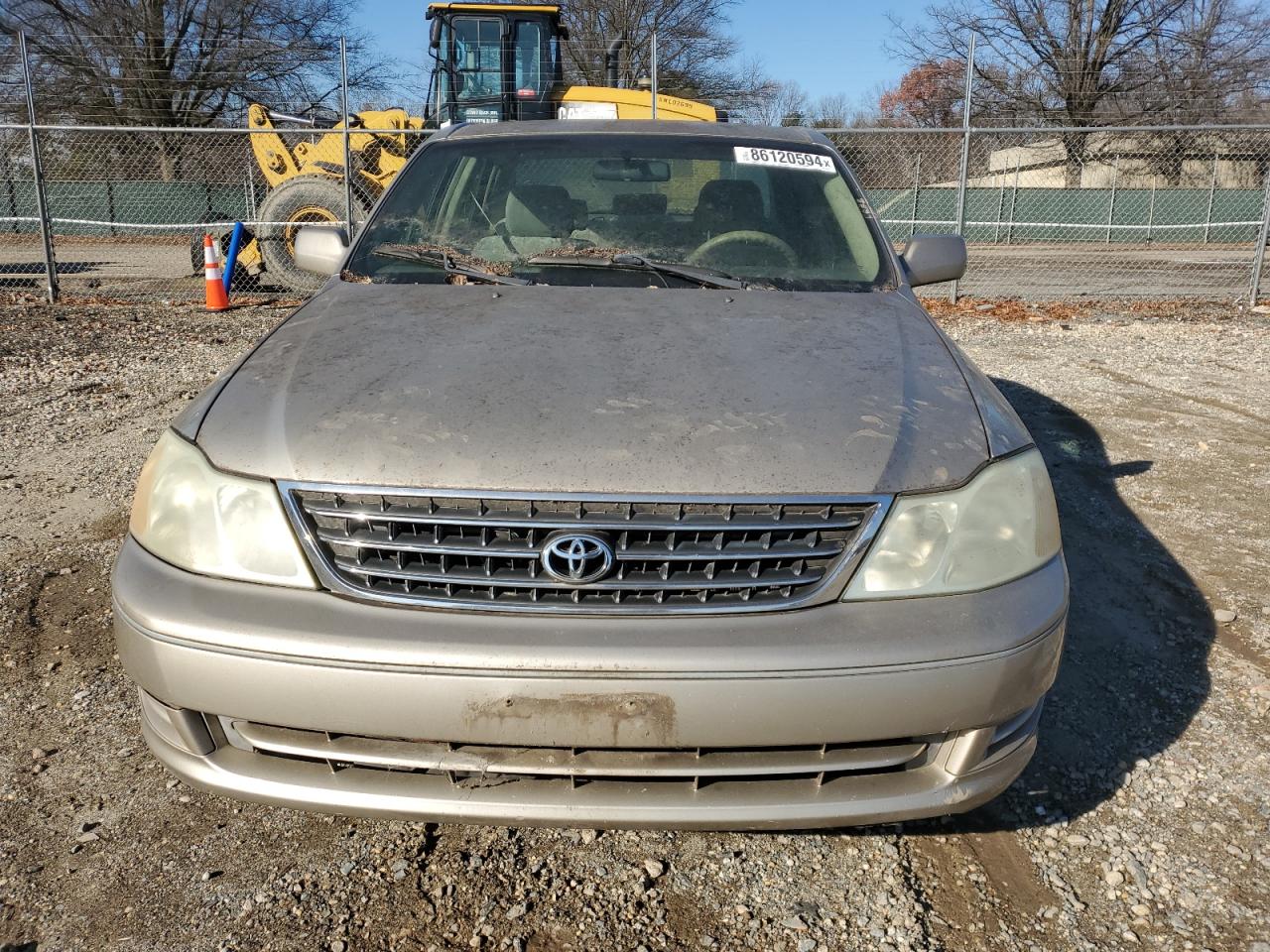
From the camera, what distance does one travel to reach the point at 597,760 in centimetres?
187

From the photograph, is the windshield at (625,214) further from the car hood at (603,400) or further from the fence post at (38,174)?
the fence post at (38,174)

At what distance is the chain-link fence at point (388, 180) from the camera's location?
41.4 ft

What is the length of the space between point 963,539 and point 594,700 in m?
0.80

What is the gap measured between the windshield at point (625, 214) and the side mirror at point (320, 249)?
0.50ft

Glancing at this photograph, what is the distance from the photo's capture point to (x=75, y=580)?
365 centimetres

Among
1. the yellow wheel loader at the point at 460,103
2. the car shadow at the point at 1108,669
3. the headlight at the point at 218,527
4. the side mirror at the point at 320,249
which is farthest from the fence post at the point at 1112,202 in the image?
the headlight at the point at 218,527

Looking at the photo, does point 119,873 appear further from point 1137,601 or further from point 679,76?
point 679,76

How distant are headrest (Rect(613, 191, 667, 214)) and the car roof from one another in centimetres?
33

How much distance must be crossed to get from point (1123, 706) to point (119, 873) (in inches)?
104

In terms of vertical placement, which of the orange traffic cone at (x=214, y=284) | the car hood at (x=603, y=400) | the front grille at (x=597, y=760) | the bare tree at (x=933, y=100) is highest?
the bare tree at (x=933, y=100)

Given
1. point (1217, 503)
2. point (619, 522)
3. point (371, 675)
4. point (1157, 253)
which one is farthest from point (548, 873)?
point (1157, 253)

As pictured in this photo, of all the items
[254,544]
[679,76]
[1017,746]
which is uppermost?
[679,76]

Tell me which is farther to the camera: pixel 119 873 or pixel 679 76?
pixel 679 76

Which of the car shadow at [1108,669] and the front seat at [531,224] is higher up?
the front seat at [531,224]
